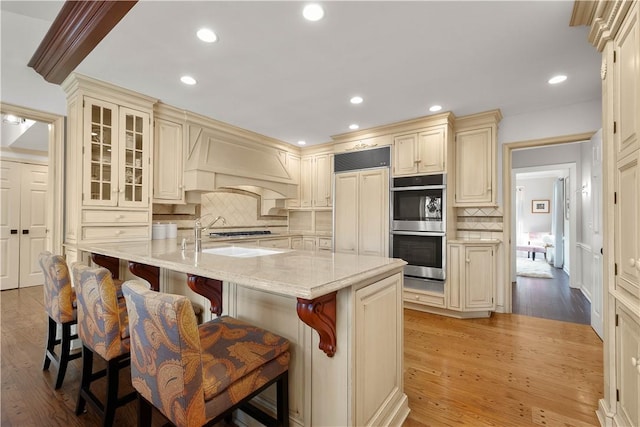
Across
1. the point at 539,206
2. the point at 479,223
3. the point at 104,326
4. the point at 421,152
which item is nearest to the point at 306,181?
the point at 421,152

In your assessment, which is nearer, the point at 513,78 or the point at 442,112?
the point at 513,78

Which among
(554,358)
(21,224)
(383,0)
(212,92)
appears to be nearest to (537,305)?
(554,358)

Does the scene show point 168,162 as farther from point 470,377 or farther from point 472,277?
point 472,277

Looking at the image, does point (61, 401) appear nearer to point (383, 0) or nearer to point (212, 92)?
point (212, 92)

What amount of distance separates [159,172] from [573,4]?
12.5 feet

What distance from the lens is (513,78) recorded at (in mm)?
2639

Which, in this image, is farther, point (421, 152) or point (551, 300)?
point (551, 300)

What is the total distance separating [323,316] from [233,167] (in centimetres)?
321

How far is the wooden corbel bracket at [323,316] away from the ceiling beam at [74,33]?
1.93 metres

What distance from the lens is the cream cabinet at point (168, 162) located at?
3.29 metres

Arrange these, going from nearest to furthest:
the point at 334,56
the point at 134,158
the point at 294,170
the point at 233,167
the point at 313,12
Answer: the point at 313,12, the point at 334,56, the point at 134,158, the point at 233,167, the point at 294,170

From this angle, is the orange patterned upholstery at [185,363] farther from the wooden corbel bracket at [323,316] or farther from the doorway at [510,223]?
the doorway at [510,223]

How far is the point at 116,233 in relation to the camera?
2.84 meters

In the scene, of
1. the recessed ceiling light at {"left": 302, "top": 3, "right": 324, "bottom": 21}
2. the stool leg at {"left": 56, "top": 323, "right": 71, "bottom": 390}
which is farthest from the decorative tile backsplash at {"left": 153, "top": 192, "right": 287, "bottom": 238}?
the recessed ceiling light at {"left": 302, "top": 3, "right": 324, "bottom": 21}
